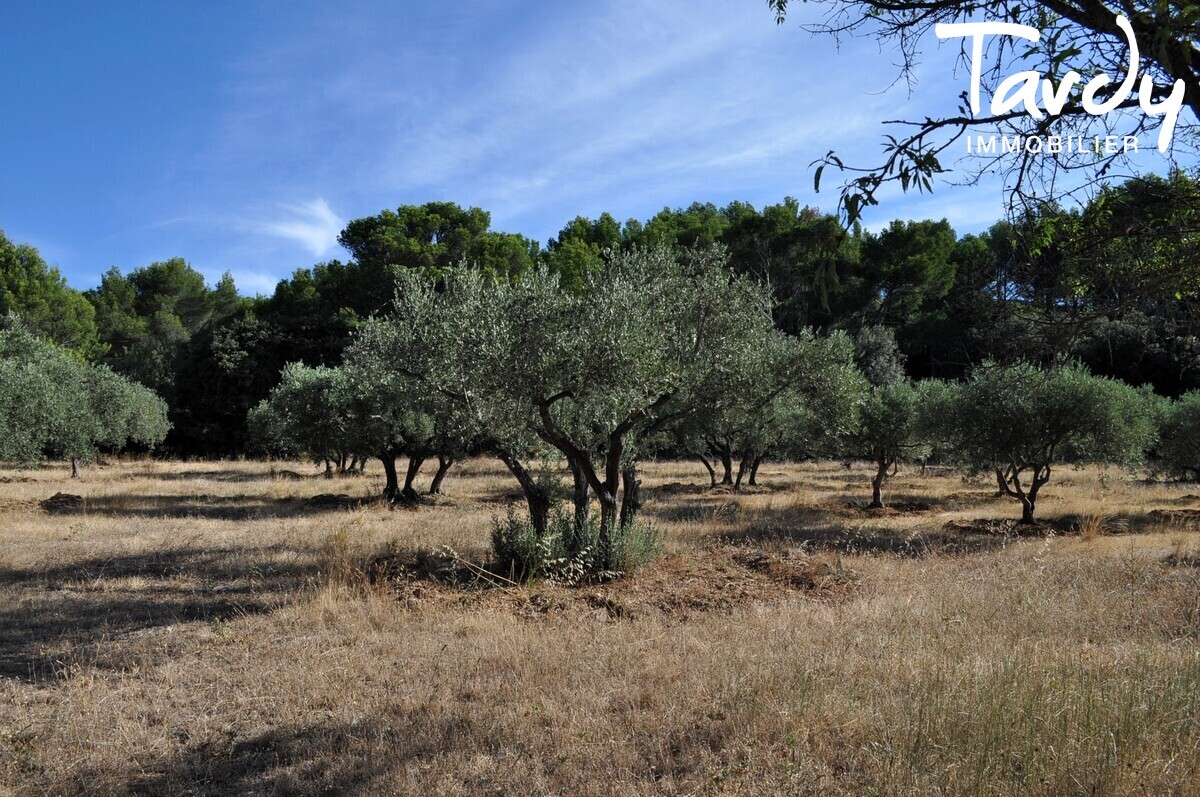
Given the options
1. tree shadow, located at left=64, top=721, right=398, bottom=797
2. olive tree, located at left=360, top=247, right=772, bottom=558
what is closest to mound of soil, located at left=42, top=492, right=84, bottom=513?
olive tree, located at left=360, top=247, right=772, bottom=558

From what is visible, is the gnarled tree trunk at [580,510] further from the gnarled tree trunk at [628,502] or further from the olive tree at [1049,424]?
the olive tree at [1049,424]

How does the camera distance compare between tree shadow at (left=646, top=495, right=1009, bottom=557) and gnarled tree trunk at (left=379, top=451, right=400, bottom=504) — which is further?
gnarled tree trunk at (left=379, top=451, right=400, bottom=504)

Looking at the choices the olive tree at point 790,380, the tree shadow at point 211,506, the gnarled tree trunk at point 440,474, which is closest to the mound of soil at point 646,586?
the olive tree at point 790,380

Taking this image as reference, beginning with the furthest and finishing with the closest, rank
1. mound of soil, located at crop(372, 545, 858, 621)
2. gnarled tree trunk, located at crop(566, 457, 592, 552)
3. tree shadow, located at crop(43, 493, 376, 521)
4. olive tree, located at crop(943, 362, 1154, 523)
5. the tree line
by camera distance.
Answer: tree shadow, located at crop(43, 493, 376, 521)
olive tree, located at crop(943, 362, 1154, 523)
gnarled tree trunk, located at crop(566, 457, 592, 552)
mound of soil, located at crop(372, 545, 858, 621)
the tree line

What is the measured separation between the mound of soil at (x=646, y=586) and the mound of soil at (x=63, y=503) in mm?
14048

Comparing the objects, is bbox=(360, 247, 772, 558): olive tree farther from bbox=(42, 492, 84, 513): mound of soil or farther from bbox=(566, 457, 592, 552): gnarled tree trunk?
bbox=(42, 492, 84, 513): mound of soil

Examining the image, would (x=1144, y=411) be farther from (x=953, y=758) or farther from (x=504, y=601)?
(x=953, y=758)

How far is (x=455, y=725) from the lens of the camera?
4.88 m

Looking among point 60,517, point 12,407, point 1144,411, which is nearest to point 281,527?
point 60,517

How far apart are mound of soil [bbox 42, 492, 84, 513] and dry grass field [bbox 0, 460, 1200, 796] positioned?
7985 millimetres

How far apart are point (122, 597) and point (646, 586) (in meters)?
7.45

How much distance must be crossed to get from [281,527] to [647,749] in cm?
1557

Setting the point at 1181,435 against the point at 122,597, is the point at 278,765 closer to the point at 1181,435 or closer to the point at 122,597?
the point at 122,597

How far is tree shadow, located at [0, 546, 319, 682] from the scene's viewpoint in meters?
7.51
